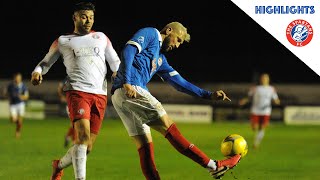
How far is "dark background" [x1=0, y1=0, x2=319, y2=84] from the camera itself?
45.0 meters

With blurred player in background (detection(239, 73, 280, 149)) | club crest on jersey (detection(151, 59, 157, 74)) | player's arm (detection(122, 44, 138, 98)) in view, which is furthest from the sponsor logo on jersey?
player's arm (detection(122, 44, 138, 98))

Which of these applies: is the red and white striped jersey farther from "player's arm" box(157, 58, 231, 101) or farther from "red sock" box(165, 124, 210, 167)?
"red sock" box(165, 124, 210, 167)

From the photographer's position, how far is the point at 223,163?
787 centimetres

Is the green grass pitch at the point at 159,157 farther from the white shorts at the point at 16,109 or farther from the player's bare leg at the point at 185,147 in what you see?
the player's bare leg at the point at 185,147

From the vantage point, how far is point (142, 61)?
783cm

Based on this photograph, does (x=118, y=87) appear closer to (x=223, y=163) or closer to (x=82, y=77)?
(x=82, y=77)

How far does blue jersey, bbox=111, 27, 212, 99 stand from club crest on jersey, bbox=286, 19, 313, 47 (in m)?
10.2

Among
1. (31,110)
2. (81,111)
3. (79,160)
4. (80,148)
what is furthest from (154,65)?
(31,110)

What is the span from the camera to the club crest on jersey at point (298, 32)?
58.9ft

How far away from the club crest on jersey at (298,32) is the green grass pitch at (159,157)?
3.17 m

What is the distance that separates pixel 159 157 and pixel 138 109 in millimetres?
7251

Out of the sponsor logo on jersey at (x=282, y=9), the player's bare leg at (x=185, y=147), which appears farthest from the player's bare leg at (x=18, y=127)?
the player's bare leg at (x=185, y=147)

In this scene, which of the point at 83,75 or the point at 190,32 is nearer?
the point at 83,75

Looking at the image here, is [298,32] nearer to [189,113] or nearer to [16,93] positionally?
[16,93]
